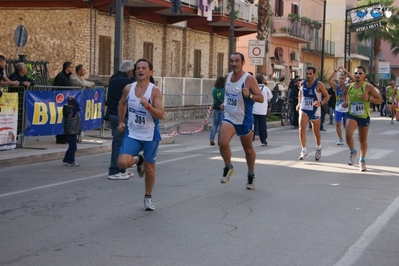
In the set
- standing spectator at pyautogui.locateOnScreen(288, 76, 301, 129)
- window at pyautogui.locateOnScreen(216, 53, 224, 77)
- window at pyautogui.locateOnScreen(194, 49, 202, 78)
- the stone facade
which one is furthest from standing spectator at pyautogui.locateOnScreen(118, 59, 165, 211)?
window at pyautogui.locateOnScreen(216, 53, 224, 77)

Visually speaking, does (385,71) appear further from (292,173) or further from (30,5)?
(292,173)

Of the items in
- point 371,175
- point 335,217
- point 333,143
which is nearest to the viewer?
point 335,217

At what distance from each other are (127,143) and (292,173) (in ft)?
16.0

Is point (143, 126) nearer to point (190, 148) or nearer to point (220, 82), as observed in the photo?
point (220, 82)

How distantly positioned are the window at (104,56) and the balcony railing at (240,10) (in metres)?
8.07

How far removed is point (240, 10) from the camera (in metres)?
37.0

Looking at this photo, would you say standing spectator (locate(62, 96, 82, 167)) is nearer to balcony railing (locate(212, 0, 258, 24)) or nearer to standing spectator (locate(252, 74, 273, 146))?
standing spectator (locate(252, 74, 273, 146))

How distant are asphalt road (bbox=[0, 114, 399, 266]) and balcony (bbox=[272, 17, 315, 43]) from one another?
1398 inches

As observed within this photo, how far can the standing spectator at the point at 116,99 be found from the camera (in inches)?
460

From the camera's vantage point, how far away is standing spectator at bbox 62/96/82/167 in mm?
13703

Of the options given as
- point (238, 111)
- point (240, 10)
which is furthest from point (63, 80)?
point (240, 10)

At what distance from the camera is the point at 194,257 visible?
6703 millimetres

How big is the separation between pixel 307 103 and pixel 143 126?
23.3 feet

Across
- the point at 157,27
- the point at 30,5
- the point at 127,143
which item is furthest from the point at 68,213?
the point at 157,27
